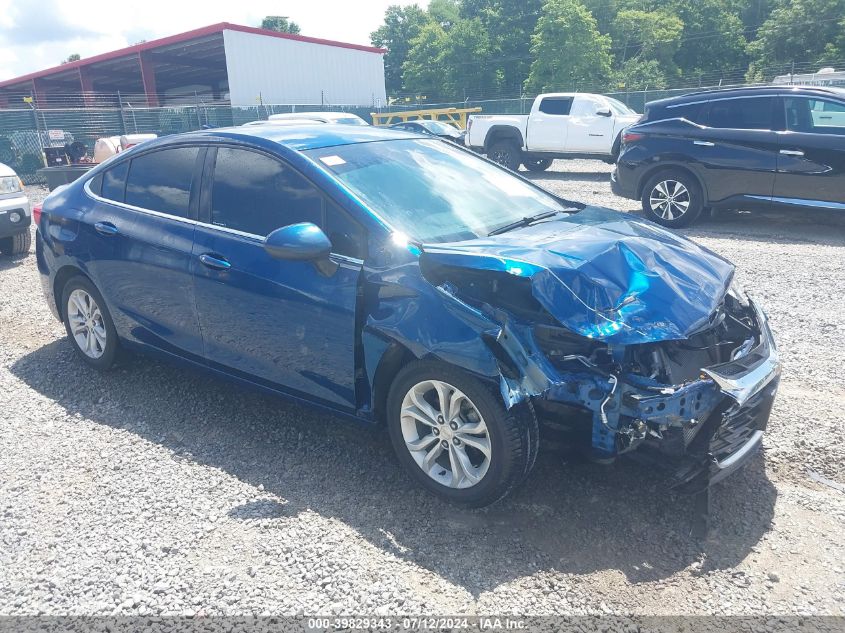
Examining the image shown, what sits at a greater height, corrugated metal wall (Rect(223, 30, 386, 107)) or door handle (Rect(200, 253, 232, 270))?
corrugated metal wall (Rect(223, 30, 386, 107))

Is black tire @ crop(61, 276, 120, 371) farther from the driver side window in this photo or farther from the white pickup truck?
the white pickup truck

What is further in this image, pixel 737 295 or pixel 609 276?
pixel 737 295

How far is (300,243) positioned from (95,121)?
78.5ft

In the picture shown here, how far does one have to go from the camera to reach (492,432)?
287 centimetres

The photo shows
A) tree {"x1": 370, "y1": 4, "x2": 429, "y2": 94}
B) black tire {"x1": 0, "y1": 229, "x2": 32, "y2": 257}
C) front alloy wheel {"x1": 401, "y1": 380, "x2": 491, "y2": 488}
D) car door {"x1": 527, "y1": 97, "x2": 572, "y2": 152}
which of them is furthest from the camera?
tree {"x1": 370, "y1": 4, "x2": 429, "y2": 94}

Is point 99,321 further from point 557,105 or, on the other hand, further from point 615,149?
point 557,105

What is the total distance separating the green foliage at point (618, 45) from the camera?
38.7 metres

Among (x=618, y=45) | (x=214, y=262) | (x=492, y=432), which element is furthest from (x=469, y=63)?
(x=492, y=432)

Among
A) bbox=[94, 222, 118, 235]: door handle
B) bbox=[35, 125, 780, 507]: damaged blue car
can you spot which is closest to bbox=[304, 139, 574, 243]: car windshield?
bbox=[35, 125, 780, 507]: damaged blue car

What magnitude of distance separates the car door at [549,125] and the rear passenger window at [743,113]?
24.1ft

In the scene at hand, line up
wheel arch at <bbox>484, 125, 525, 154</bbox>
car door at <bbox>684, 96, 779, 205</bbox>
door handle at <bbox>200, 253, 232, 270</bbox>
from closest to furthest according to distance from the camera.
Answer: door handle at <bbox>200, 253, 232, 270</bbox> < car door at <bbox>684, 96, 779, 205</bbox> < wheel arch at <bbox>484, 125, 525, 154</bbox>

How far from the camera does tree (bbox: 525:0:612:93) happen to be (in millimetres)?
43469

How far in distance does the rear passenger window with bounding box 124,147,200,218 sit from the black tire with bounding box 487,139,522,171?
1330cm

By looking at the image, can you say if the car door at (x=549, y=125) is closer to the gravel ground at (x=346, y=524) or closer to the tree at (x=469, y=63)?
the gravel ground at (x=346, y=524)
